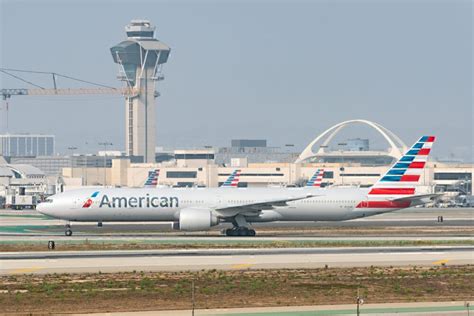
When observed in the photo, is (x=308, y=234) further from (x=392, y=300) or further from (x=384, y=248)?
(x=392, y=300)

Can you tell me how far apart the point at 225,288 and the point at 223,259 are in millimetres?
10410

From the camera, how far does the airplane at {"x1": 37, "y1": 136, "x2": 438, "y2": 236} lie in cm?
7231

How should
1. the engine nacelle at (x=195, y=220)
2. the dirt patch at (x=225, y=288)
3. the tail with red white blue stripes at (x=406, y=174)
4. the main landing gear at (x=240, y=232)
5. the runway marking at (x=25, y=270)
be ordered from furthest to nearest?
the tail with red white blue stripes at (x=406, y=174), the main landing gear at (x=240, y=232), the engine nacelle at (x=195, y=220), the runway marking at (x=25, y=270), the dirt patch at (x=225, y=288)

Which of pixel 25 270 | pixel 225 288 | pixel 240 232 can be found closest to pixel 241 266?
pixel 225 288

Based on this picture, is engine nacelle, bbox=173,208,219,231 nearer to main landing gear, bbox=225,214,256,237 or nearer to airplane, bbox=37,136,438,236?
airplane, bbox=37,136,438,236

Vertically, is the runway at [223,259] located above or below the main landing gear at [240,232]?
below

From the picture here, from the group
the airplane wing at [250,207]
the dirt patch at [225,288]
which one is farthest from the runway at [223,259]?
the airplane wing at [250,207]

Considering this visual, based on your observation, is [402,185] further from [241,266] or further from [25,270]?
[25,270]

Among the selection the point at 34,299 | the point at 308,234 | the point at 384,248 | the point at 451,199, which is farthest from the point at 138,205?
the point at 451,199

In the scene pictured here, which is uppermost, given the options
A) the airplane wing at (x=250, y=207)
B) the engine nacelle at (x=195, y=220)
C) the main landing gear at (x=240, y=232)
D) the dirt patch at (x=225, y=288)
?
the airplane wing at (x=250, y=207)

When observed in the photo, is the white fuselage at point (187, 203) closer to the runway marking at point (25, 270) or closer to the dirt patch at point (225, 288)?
the runway marking at point (25, 270)

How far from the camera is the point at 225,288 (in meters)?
41.5

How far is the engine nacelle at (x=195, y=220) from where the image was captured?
2776 inches

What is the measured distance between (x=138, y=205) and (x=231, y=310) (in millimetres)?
36433
